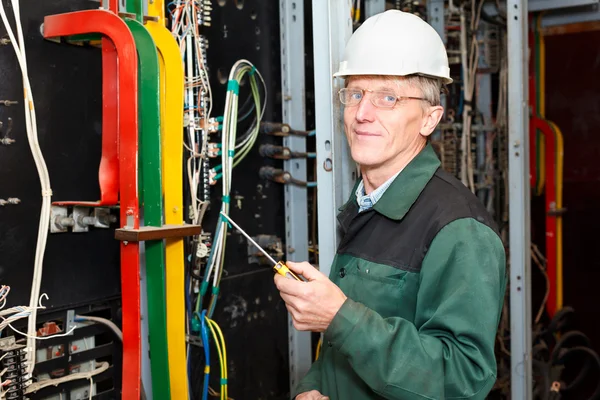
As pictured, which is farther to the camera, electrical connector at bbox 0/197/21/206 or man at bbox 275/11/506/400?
electrical connector at bbox 0/197/21/206

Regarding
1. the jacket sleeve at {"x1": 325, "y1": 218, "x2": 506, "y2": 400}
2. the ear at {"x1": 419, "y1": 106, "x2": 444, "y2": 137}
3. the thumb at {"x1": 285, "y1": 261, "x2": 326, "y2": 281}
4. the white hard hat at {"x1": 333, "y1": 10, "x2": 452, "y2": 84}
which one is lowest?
the jacket sleeve at {"x1": 325, "y1": 218, "x2": 506, "y2": 400}

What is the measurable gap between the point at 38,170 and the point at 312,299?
35.8 inches

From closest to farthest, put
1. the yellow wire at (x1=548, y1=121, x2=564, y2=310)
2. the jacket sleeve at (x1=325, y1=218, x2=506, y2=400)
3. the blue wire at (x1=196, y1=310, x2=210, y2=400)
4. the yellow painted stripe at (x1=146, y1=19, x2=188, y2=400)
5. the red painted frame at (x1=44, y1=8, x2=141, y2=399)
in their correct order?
the jacket sleeve at (x1=325, y1=218, x2=506, y2=400) < the red painted frame at (x1=44, y1=8, x2=141, y2=399) < the yellow painted stripe at (x1=146, y1=19, x2=188, y2=400) < the blue wire at (x1=196, y1=310, x2=210, y2=400) < the yellow wire at (x1=548, y1=121, x2=564, y2=310)

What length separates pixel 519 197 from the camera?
100 inches

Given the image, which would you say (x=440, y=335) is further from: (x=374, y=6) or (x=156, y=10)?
(x=374, y=6)

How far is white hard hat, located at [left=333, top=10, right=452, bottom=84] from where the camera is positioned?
1.37 metres

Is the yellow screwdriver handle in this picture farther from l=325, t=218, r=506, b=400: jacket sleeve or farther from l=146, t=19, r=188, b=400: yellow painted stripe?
l=146, t=19, r=188, b=400: yellow painted stripe

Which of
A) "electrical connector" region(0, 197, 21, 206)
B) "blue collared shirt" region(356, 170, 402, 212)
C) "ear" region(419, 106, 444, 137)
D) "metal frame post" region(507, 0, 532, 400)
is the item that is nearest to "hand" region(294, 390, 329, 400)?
"blue collared shirt" region(356, 170, 402, 212)

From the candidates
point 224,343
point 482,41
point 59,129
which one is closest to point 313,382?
point 224,343

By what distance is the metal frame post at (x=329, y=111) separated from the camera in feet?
5.36

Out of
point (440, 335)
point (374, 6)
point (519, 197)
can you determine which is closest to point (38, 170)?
point (440, 335)

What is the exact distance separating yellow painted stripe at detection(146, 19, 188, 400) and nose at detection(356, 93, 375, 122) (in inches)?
23.3

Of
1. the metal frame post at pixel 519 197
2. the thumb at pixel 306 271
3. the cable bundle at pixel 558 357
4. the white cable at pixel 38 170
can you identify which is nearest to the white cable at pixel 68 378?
the white cable at pixel 38 170

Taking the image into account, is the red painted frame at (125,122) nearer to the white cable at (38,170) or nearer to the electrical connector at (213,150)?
the white cable at (38,170)
